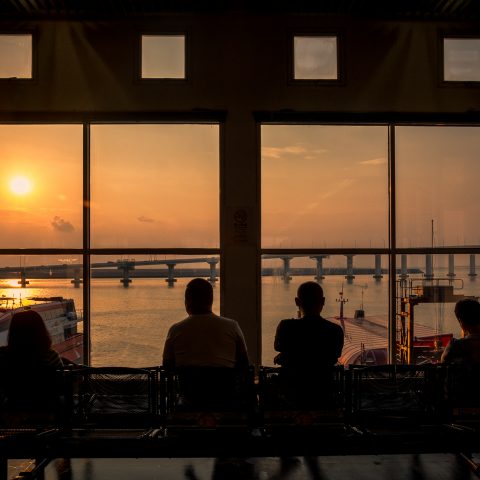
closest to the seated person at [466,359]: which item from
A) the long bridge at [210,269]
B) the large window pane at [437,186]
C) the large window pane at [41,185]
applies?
the long bridge at [210,269]

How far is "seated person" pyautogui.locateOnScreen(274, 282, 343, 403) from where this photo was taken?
3.09 meters

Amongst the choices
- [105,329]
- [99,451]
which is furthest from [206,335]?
[105,329]

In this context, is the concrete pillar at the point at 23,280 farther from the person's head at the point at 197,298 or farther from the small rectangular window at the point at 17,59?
the person's head at the point at 197,298

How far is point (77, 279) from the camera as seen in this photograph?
5.73 metres

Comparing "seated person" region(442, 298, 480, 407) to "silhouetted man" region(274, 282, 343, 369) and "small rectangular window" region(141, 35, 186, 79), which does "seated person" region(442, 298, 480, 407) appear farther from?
"small rectangular window" region(141, 35, 186, 79)

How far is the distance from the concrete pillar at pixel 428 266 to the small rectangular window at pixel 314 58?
2196mm

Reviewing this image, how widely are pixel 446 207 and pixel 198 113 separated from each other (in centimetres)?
298

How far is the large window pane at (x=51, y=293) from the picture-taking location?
5703 mm

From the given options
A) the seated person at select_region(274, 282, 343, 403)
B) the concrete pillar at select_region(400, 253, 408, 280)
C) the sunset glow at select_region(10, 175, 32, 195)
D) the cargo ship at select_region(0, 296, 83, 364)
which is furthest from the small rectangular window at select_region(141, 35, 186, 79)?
the seated person at select_region(274, 282, 343, 403)

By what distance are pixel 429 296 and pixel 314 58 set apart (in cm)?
306

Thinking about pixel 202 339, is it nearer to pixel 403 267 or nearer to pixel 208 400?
pixel 208 400

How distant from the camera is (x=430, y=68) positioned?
579 centimetres

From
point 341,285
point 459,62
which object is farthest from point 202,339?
point 459,62

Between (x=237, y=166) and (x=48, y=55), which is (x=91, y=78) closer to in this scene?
(x=48, y=55)
